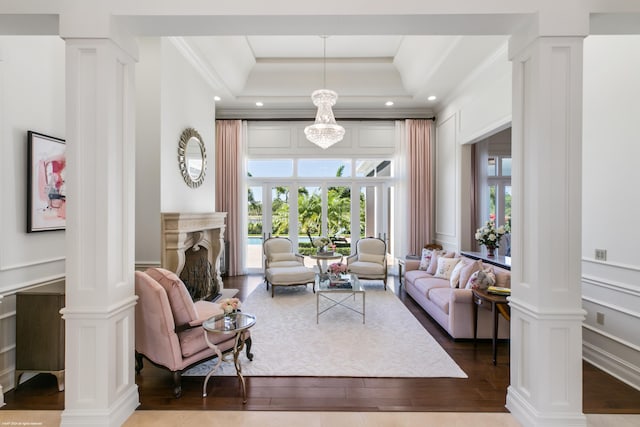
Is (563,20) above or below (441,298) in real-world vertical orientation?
above

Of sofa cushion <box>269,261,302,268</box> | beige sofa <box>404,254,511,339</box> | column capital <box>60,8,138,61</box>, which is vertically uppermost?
column capital <box>60,8,138,61</box>

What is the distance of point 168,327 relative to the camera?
2529 mm

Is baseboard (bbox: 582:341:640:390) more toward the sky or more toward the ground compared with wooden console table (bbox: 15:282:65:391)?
more toward the ground

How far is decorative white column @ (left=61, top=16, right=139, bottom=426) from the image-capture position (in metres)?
2.09

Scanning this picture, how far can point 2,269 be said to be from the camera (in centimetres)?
255

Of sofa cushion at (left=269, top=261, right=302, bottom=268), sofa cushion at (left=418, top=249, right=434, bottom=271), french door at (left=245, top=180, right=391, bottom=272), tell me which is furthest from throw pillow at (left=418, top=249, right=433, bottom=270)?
sofa cushion at (left=269, top=261, right=302, bottom=268)

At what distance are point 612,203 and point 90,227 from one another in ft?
14.4

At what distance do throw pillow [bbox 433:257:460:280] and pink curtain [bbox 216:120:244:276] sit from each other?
427 cm

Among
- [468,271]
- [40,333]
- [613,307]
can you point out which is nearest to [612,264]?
[613,307]

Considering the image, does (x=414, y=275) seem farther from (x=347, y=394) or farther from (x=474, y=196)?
(x=347, y=394)

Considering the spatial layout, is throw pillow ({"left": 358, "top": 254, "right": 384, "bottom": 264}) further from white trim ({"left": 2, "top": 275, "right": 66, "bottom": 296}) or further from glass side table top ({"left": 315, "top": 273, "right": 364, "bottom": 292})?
white trim ({"left": 2, "top": 275, "right": 66, "bottom": 296})

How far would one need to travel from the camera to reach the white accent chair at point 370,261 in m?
5.91

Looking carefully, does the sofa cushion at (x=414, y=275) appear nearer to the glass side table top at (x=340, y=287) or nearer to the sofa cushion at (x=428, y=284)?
the sofa cushion at (x=428, y=284)

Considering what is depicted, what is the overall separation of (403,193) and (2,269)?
644cm
